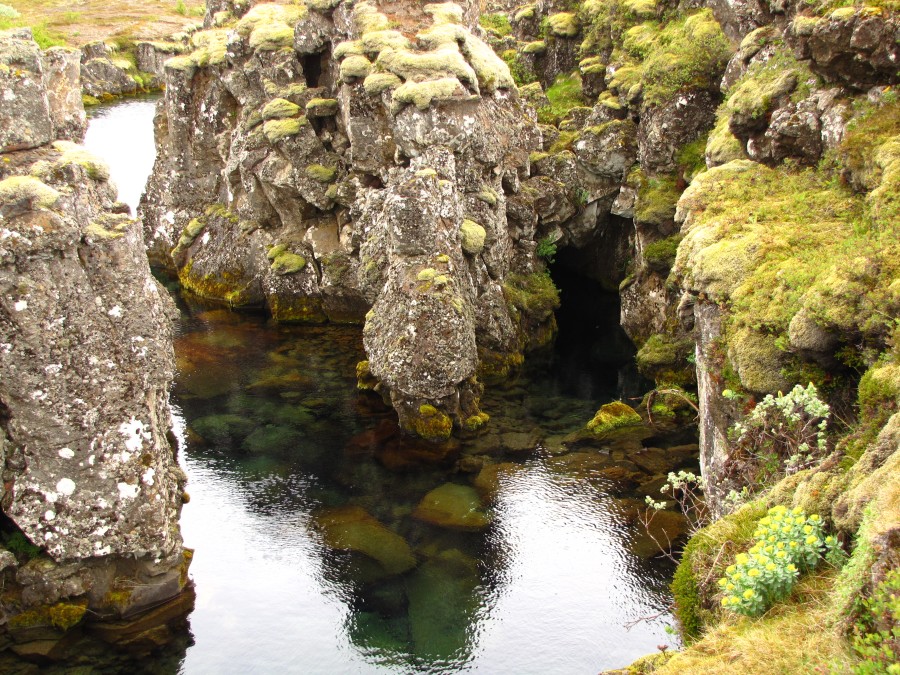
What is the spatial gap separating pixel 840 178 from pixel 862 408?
1083cm

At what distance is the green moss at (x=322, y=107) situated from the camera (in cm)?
4550

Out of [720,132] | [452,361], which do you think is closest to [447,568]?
[452,361]

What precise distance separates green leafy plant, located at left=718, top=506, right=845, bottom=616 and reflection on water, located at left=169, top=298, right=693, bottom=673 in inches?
477

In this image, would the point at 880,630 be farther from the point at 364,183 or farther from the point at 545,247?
the point at 545,247

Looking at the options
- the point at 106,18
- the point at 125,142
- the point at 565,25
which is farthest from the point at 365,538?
the point at 106,18

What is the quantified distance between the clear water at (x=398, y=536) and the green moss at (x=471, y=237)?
24.1 feet

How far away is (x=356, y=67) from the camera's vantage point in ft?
133

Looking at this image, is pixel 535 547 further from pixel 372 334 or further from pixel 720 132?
pixel 720 132

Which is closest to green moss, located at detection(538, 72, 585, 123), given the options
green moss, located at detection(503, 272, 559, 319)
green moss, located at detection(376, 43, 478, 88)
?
green moss, located at detection(503, 272, 559, 319)

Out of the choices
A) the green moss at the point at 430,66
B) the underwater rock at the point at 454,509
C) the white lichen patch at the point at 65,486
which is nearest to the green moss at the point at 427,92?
the green moss at the point at 430,66

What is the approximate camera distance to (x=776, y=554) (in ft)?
32.5

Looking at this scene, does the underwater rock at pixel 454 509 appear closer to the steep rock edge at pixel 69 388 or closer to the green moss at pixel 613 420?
the green moss at pixel 613 420

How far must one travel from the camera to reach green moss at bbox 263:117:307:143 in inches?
1810

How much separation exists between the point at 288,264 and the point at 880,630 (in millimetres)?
44476
